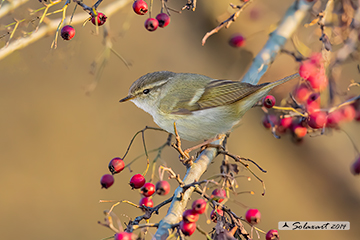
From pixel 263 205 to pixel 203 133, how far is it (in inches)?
63.3

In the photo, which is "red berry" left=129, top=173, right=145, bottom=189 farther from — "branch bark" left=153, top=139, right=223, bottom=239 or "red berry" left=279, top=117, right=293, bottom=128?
"red berry" left=279, top=117, right=293, bottom=128

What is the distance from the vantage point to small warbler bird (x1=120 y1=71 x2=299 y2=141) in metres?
2.84

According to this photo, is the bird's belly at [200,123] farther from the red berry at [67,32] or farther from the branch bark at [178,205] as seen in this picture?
the red berry at [67,32]

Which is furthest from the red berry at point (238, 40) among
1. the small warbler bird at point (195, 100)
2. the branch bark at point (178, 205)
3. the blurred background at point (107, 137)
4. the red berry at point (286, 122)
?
the branch bark at point (178, 205)

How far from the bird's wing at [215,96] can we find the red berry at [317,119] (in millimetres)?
578

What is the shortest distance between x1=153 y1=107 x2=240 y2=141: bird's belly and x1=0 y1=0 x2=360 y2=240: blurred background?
115 cm

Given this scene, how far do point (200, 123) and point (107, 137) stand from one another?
84.6 inches

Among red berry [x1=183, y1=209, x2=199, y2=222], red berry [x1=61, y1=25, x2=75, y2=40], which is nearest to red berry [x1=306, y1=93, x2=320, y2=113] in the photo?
red berry [x1=183, y1=209, x2=199, y2=222]

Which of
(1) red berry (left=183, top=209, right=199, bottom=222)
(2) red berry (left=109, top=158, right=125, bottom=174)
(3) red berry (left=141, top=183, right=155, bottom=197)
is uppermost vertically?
(2) red berry (left=109, top=158, right=125, bottom=174)

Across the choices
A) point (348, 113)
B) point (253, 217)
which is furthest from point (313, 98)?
point (253, 217)

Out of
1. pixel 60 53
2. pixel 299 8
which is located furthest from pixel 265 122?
pixel 60 53

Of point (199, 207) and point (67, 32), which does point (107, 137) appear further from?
point (199, 207)

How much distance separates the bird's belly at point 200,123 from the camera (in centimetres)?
283

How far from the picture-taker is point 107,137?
4.63 metres
